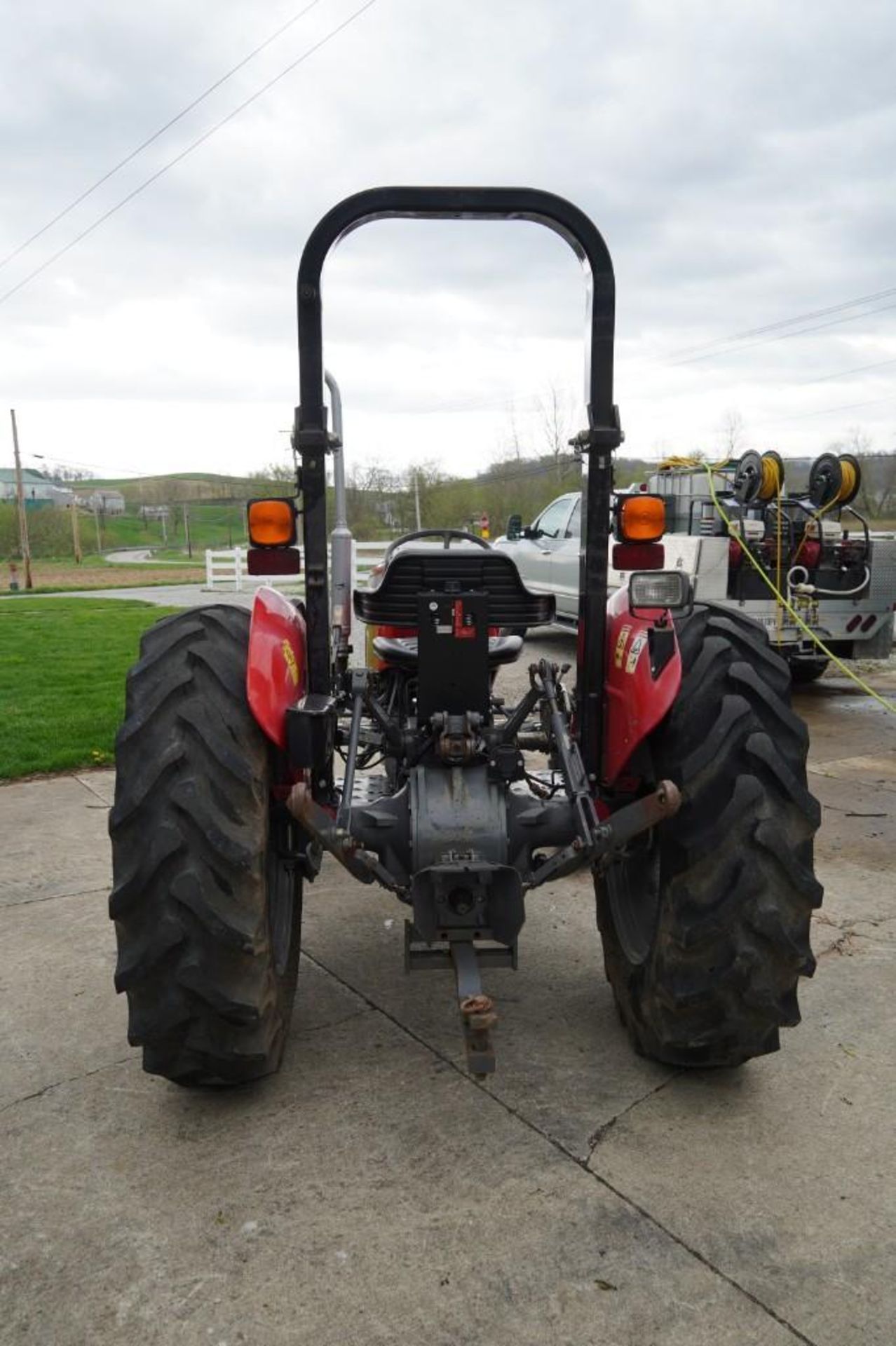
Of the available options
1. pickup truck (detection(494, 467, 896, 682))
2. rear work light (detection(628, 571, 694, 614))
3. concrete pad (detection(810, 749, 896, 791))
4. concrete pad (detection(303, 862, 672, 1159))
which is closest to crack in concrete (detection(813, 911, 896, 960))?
concrete pad (detection(303, 862, 672, 1159))

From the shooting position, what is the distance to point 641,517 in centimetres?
279

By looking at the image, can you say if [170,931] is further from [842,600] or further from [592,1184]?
[842,600]

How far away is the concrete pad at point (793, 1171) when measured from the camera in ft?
6.89

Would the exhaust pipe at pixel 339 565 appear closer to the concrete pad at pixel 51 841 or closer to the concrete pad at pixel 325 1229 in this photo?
the concrete pad at pixel 325 1229

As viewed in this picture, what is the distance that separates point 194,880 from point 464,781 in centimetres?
79

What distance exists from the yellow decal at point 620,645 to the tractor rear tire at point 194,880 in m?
1.08

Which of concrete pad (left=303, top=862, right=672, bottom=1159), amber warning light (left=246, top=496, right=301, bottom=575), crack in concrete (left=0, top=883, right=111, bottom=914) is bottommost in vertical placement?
crack in concrete (left=0, top=883, right=111, bottom=914)

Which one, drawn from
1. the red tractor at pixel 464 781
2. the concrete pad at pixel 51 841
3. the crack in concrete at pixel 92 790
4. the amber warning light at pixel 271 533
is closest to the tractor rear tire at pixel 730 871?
the red tractor at pixel 464 781

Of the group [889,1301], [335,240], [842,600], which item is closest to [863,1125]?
[889,1301]

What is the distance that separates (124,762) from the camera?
8.71 ft

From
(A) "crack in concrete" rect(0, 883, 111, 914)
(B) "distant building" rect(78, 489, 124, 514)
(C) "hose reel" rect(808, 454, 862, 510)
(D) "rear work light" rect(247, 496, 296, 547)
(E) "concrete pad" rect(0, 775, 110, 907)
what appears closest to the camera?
(D) "rear work light" rect(247, 496, 296, 547)

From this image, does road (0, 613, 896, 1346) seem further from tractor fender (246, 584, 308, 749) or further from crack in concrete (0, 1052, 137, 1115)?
tractor fender (246, 584, 308, 749)

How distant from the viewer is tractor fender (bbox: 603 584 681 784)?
2.76m

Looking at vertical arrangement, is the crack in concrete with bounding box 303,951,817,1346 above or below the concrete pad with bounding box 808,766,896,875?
above
